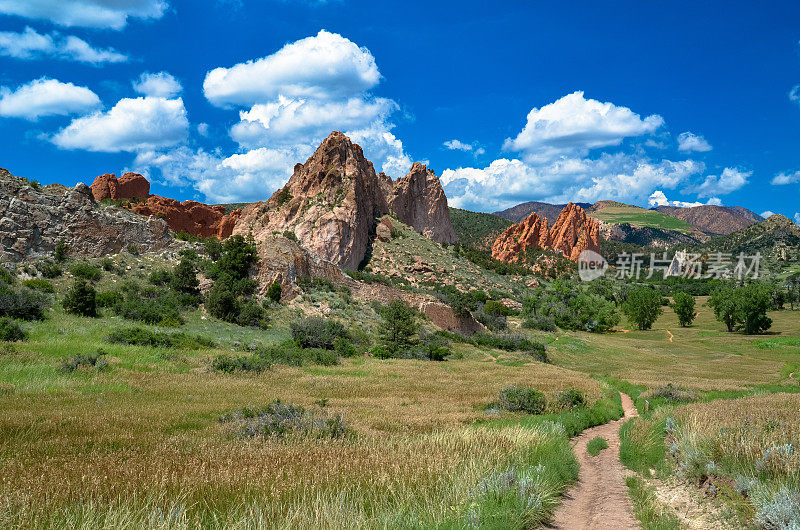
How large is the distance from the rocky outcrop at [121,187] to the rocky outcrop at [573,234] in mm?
133093

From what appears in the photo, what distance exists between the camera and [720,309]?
241ft

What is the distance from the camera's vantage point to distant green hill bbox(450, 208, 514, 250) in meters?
168

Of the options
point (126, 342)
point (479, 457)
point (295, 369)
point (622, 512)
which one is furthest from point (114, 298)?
point (622, 512)

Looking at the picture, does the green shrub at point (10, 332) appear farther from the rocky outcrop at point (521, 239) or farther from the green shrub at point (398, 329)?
the rocky outcrop at point (521, 239)

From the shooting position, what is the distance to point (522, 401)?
52.1 feet

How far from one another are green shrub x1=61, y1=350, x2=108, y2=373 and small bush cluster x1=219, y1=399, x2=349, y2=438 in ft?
27.0

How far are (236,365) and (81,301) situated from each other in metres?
14.6

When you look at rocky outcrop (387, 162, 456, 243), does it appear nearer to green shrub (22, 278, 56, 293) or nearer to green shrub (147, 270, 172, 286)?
green shrub (147, 270, 172, 286)

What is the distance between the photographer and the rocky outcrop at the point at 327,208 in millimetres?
65812

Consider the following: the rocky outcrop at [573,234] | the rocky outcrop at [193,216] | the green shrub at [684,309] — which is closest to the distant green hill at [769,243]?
the rocky outcrop at [573,234]

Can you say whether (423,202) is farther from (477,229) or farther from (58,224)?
(58,224)

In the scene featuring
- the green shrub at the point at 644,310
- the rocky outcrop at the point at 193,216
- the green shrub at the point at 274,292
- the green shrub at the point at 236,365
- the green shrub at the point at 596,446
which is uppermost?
the rocky outcrop at the point at 193,216

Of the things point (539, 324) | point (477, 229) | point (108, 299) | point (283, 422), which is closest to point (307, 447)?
point (283, 422)

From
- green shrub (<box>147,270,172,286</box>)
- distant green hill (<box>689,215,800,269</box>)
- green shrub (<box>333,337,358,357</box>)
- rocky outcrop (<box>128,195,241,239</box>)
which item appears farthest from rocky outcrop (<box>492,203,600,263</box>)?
green shrub (<box>147,270,172,286</box>)
